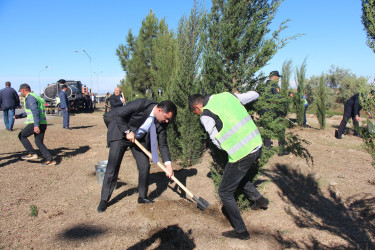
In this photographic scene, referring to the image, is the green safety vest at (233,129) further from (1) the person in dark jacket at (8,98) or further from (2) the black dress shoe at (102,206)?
(1) the person in dark jacket at (8,98)

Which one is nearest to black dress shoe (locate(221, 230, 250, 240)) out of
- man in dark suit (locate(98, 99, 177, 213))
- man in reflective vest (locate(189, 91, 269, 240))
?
man in reflective vest (locate(189, 91, 269, 240))

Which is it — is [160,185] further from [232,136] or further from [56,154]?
[56,154]

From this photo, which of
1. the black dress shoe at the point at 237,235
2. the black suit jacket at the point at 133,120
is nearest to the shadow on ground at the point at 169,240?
the black dress shoe at the point at 237,235

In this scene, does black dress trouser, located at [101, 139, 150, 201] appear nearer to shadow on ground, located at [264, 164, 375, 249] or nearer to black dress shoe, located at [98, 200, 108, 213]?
black dress shoe, located at [98, 200, 108, 213]

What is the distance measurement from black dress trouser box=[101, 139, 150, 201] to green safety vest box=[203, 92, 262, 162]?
1521mm

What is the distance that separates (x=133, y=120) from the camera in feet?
12.6

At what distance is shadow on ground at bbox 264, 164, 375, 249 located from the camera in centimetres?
302

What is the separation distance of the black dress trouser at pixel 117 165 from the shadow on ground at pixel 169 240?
913 millimetres

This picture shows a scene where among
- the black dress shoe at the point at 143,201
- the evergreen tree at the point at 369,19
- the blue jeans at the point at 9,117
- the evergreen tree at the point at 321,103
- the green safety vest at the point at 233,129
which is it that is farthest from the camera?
the evergreen tree at the point at 321,103

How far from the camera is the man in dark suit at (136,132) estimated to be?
3.66m

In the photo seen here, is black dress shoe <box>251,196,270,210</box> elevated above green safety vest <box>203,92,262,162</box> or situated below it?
below

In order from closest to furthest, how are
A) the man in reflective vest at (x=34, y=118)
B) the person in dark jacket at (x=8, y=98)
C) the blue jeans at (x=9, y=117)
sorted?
the man in reflective vest at (x=34, y=118) < the person in dark jacket at (x=8, y=98) < the blue jeans at (x=9, y=117)

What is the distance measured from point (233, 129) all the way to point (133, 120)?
1593 mm

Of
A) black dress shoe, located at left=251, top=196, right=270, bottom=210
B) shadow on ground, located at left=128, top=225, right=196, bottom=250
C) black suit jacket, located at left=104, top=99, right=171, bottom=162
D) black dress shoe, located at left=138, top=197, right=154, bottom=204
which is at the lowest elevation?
shadow on ground, located at left=128, top=225, right=196, bottom=250
